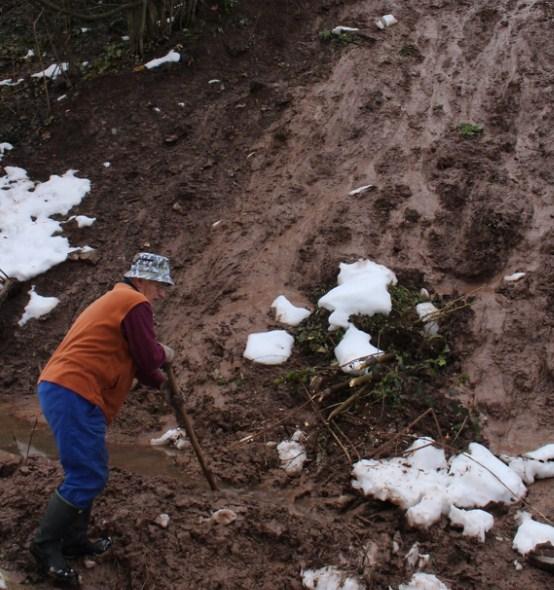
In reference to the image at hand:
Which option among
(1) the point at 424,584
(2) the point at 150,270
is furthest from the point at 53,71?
(1) the point at 424,584

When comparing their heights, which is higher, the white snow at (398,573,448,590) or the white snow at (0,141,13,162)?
the white snow at (398,573,448,590)

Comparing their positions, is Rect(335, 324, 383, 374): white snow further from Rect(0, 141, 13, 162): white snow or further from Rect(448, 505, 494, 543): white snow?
Rect(0, 141, 13, 162): white snow

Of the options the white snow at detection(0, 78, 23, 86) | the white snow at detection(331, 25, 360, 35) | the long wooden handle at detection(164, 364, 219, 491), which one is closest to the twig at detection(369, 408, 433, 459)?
the long wooden handle at detection(164, 364, 219, 491)

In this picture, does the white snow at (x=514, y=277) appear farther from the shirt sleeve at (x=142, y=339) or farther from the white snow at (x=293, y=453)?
the shirt sleeve at (x=142, y=339)

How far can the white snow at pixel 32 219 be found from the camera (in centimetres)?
702

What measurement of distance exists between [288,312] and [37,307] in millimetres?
2429

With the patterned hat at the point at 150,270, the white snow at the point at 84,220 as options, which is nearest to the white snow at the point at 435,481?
the patterned hat at the point at 150,270

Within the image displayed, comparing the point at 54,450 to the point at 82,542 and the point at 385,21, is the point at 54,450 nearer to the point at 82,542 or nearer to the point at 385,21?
the point at 82,542

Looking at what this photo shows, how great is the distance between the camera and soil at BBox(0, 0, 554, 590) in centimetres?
398

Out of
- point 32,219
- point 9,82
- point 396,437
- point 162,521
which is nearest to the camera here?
point 162,521

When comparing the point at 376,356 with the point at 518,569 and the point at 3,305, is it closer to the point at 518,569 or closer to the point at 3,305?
the point at 518,569

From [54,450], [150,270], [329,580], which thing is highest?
[150,270]

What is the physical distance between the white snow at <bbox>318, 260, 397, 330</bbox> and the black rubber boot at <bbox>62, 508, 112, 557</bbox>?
2302 mm

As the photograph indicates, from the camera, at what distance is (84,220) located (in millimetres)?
7469
